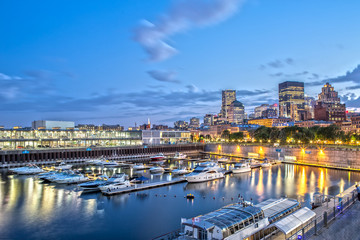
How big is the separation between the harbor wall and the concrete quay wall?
1299 inches

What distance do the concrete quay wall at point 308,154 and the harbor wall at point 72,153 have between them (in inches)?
1299

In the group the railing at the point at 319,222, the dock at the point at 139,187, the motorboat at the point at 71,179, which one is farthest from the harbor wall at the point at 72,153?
the railing at the point at 319,222

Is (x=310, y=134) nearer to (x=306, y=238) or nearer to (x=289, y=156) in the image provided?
(x=289, y=156)

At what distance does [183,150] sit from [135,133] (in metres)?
33.5

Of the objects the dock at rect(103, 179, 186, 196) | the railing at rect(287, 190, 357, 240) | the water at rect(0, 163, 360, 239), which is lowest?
the water at rect(0, 163, 360, 239)

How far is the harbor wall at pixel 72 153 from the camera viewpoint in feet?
293

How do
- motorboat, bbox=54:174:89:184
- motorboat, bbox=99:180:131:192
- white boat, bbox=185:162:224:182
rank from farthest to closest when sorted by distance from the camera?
white boat, bbox=185:162:224:182 < motorboat, bbox=54:174:89:184 < motorboat, bbox=99:180:131:192

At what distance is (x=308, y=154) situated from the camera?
285 feet

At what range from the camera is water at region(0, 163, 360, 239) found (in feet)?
104

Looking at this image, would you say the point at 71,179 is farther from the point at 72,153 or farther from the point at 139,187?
the point at 72,153

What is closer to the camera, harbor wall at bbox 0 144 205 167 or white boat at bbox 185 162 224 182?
white boat at bbox 185 162 224 182

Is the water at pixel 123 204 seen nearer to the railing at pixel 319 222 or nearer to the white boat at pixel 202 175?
the white boat at pixel 202 175

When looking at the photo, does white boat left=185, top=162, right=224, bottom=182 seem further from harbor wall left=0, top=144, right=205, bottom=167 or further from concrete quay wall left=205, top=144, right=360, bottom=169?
harbor wall left=0, top=144, right=205, bottom=167

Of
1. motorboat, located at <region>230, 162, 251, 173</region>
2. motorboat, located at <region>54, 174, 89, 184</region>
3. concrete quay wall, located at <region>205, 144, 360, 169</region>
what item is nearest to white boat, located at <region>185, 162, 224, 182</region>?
motorboat, located at <region>230, 162, 251, 173</region>
